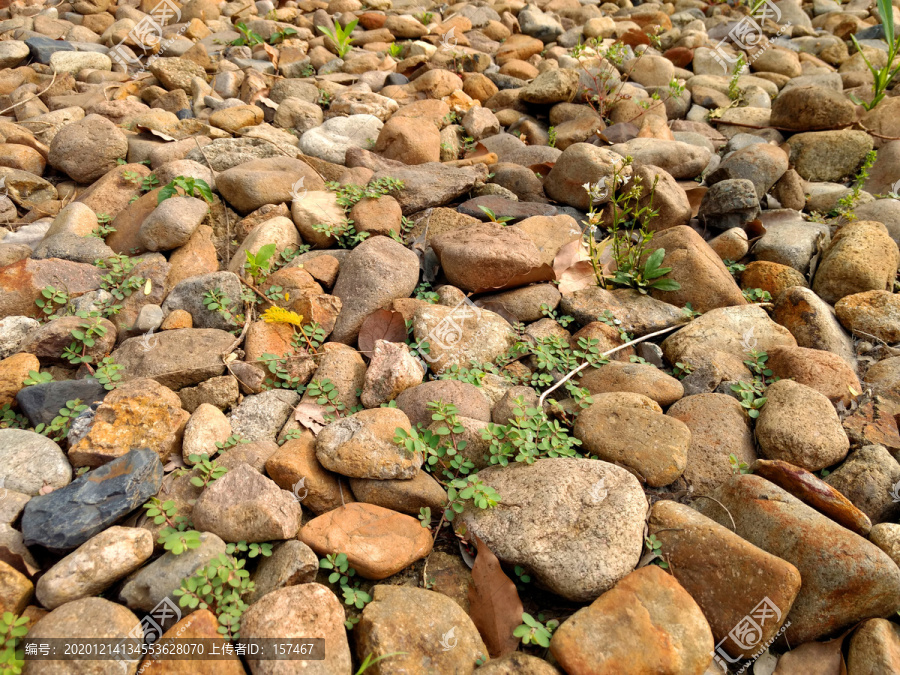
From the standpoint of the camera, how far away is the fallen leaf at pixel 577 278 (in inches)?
146

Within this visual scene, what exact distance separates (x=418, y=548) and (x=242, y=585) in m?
0.66

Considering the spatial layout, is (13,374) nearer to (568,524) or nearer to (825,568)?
(568,524)

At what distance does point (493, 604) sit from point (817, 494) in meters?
1.41

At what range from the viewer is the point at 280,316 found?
311cm

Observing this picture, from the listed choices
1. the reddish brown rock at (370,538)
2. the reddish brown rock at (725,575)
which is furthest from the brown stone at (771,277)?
the reddish brown rock at (370,538)

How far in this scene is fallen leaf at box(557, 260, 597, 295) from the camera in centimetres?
370

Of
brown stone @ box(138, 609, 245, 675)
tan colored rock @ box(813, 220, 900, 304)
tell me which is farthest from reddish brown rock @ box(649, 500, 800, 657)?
tan colored rock @ box(813, 220, 900, 304)

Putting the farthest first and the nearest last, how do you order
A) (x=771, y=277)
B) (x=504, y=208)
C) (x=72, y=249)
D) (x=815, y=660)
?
(x=504, y=208)
(x=771, y=277)
(x=72, y=249)
(x=815, y=660)

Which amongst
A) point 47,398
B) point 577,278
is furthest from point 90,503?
point 577,278

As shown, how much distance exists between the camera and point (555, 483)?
236 centimetres

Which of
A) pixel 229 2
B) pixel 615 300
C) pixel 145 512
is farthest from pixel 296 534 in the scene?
pixel 229 2

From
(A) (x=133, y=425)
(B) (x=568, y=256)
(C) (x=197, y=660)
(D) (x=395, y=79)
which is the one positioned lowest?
(C) (x=197, y=660)

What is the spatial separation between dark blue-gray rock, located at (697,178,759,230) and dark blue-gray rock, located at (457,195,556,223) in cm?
119

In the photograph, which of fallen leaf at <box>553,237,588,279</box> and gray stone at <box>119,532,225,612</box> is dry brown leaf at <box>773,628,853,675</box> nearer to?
gray stone at <box>119,532,225,612</box>
